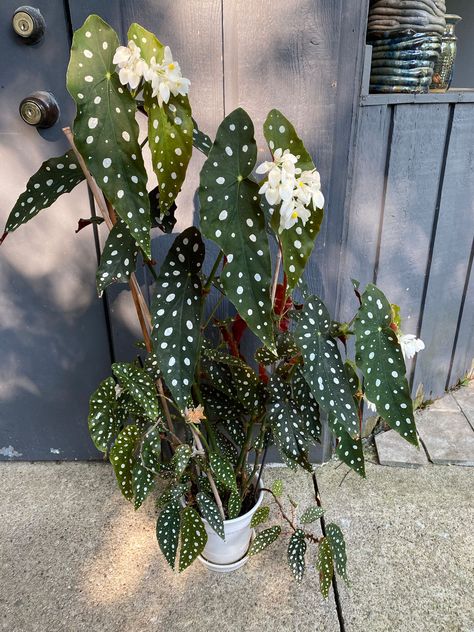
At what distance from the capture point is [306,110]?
1.35 m

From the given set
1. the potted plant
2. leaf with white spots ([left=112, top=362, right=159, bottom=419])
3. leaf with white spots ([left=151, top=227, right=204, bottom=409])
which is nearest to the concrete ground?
the potted plant

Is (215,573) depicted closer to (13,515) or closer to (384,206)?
(13,515)

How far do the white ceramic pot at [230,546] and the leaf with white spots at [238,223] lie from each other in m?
0.71

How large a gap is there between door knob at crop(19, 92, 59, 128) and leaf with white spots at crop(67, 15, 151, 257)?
1.91 feet

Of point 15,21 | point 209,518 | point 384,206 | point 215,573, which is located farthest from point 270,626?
point 15,21

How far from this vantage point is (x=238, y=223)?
2.76 feet

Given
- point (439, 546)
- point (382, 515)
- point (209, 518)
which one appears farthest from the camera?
point (382, 515)

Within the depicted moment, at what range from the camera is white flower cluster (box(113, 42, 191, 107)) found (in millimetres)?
777

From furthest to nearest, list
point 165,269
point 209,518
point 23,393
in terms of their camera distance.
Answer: point 23,393, point 209,518, point 165,269

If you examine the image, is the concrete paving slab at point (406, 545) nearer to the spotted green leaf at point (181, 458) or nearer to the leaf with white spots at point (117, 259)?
the spotted green leaf at point (181, 458)

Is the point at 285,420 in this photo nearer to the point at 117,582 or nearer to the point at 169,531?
the point at 169,531

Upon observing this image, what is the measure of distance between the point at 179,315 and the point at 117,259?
16cm

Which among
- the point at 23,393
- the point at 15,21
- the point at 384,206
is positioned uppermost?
the point at 15,21

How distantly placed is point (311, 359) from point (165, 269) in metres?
0.34
